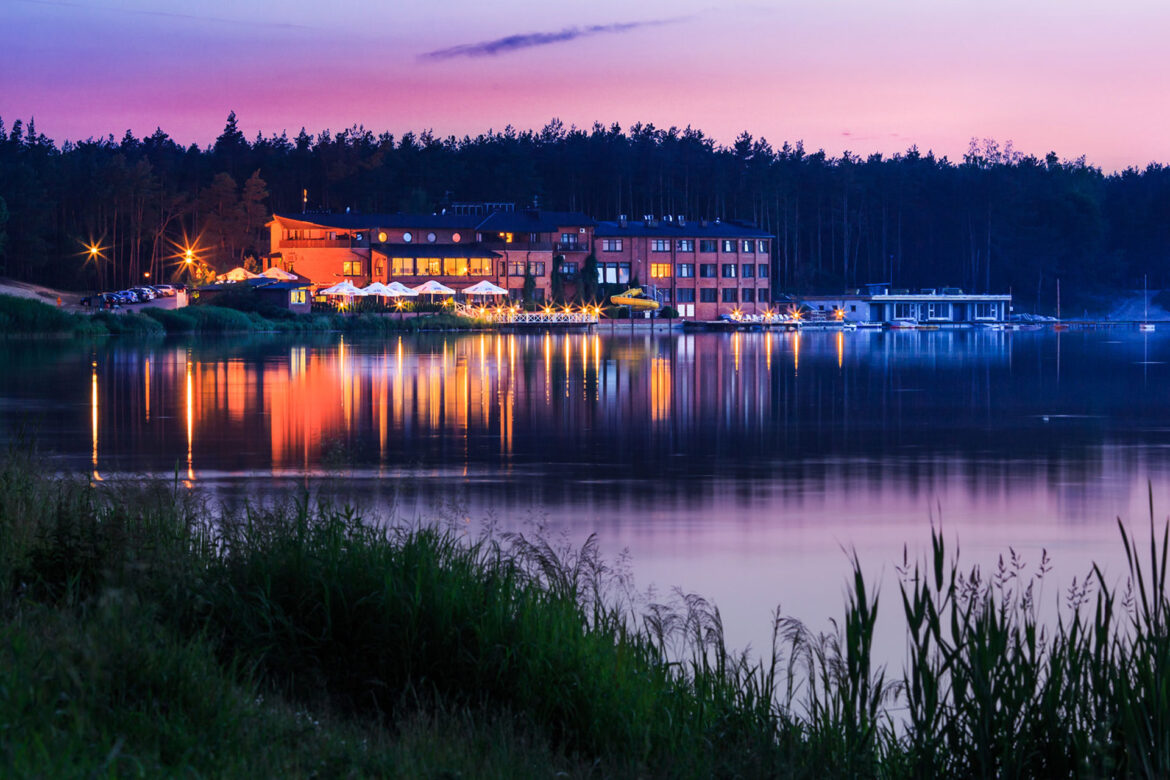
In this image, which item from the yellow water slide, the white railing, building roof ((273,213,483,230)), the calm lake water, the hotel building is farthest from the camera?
building roof ((273,213,483,230))

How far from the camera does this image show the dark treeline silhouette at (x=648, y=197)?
11369cm

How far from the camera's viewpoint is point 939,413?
97.4 ft

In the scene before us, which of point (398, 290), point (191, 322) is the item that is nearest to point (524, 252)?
point (398, 290)

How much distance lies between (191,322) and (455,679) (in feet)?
231

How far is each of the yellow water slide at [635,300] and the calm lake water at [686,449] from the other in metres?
52.8

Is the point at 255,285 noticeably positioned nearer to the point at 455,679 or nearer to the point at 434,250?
the point at 434,250

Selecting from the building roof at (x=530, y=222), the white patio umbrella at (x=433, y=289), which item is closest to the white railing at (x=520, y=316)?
the white patio umbrella at (x=433, y=289)

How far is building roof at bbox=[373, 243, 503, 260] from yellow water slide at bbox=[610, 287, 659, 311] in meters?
9.75

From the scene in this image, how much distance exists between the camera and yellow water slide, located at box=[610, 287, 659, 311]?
100188mm

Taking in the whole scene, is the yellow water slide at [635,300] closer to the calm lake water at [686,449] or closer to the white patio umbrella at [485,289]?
the white patio umbrella at [485,289]

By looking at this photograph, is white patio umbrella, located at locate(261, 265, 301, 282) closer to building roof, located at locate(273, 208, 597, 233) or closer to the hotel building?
the hotel building

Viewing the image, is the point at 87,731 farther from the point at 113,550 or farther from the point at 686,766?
the point at 113,550

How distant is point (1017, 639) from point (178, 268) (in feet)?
372

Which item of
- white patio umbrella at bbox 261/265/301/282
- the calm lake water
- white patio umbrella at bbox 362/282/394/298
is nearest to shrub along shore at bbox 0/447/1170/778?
the calm lake water
